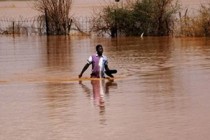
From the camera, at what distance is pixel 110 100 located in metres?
14.1

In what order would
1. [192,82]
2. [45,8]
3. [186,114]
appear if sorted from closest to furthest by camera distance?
[186,114] → [192,82] → [45,8]

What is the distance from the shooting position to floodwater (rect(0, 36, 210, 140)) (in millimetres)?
10703

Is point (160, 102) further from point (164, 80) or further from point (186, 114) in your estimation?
point (164, 80)

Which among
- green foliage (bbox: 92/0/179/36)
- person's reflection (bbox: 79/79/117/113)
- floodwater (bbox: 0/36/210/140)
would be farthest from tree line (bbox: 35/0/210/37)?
A: person's reflection (bbox: 79/79/117/113)

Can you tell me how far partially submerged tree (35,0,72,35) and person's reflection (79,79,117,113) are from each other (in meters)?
28.4

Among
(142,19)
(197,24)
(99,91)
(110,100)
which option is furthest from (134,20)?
(110,100)

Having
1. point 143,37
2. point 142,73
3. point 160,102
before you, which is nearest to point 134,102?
point 160,102

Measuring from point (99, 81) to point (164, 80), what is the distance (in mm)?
1609

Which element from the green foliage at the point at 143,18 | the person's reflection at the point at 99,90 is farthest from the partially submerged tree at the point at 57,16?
the person's reflection at the point at 99,90

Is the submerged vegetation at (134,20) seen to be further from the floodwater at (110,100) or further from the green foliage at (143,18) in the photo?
the floodwater at (110,100)

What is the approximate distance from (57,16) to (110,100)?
32.5m

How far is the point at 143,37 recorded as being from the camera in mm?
41688

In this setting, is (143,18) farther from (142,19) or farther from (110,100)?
(110,100)

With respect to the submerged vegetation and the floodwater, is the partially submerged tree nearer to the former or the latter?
the submerged vegetation
